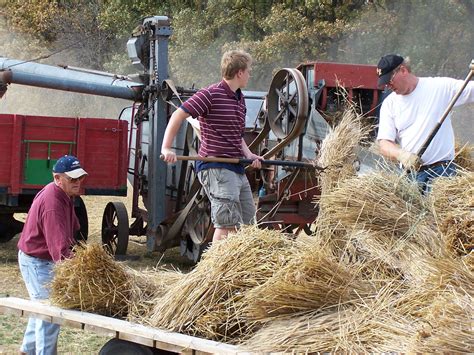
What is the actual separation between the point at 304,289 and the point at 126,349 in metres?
1.24

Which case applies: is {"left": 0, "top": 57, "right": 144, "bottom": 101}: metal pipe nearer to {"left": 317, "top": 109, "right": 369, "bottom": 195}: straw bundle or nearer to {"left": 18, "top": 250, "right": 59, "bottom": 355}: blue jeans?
{"left": 317, "top": 109, "right": 369, "bottom": 195}: straw bundle

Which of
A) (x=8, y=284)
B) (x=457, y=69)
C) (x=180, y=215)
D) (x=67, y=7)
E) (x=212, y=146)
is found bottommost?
(x=8, y=284)

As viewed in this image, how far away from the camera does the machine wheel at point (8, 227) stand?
12.1 meters

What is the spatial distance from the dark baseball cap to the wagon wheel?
1.99 meters

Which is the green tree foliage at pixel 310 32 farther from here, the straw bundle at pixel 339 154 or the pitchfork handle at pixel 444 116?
the pitchfork handle at pixel 444 116

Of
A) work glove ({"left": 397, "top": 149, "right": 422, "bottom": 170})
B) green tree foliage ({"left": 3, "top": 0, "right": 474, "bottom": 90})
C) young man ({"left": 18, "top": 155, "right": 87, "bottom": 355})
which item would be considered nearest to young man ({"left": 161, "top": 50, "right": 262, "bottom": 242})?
young man ({"left": 18, "top": 155, "right": 87, "bottom": 355})

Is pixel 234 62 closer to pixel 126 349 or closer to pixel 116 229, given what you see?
pixel 126 349

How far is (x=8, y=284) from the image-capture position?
9.78 m

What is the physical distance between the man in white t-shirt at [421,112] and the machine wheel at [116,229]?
19.2 feet

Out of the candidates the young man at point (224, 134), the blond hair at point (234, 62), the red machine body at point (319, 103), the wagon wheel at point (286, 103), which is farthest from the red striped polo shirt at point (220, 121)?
the red machine body at point (319, 103)

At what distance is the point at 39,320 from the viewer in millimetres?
5898

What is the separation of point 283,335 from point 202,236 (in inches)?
229

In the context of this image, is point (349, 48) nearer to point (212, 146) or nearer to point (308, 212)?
point (308, 212)

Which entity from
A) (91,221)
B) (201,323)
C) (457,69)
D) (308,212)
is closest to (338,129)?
(201,323)
